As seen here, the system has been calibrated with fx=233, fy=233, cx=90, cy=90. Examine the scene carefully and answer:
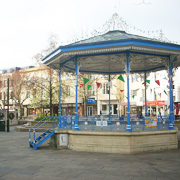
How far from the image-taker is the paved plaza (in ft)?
26.2

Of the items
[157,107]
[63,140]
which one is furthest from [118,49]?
[157,107]

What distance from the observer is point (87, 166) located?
368 inches

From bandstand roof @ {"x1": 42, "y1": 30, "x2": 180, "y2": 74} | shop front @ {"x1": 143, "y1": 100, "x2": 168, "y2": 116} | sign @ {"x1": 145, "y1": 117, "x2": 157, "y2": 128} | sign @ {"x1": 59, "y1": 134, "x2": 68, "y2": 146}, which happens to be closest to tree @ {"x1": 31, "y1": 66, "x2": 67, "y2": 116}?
bandstand roof @ {"x1": 42, "y1": 30, "x2": 180, "y2": 74}

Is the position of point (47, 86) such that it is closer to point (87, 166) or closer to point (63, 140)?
point (63, 140)

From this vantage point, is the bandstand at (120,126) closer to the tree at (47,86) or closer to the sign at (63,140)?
the sign at (63,140)

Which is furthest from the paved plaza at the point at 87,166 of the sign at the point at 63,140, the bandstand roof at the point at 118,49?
the bandstand roof at the point at 118,49

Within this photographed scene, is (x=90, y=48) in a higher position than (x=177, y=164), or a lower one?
higher

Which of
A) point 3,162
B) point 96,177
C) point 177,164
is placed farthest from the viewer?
point 3,162

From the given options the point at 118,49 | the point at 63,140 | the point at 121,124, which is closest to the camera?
the point at 118,49

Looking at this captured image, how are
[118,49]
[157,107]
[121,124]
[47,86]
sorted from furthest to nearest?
1. [157,107]
2. [47,86]
3. [121,124]
4. [118,49]

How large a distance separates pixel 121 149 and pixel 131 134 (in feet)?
3.08

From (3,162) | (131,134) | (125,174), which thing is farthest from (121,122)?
(3,162)

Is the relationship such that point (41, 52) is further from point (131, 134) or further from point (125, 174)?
point (125, 174)

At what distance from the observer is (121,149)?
11.9 meters
